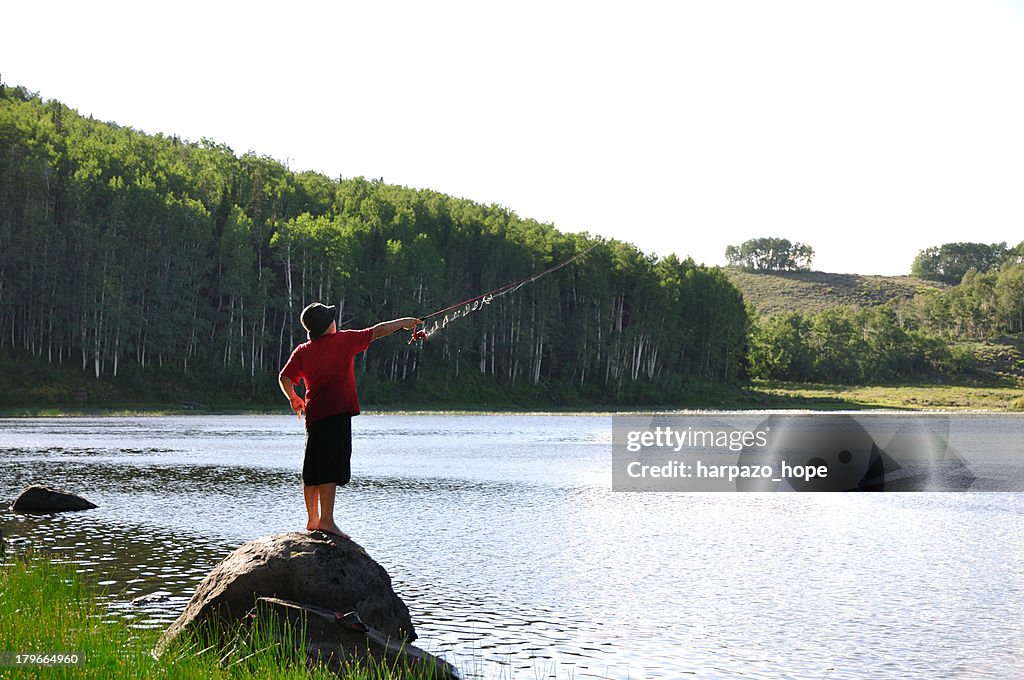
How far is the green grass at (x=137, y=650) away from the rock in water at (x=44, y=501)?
13000 mm

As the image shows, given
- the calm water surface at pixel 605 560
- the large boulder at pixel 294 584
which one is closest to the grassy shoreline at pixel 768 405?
the calm water surface at pixel 605 560

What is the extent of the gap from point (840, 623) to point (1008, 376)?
203262mm

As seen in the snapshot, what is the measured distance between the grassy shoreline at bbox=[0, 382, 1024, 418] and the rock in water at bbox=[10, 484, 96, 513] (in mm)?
51257

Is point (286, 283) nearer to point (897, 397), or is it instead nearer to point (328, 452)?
point (897, 397)

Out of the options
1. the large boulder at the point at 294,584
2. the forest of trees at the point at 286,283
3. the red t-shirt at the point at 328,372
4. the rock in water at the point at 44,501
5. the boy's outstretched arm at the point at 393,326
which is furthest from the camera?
the forest of trees at the point at 286,283

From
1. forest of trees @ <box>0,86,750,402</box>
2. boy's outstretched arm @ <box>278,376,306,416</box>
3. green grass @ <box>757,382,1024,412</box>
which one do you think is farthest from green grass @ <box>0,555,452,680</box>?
green grass @ <box>757,382,1024,412</box>

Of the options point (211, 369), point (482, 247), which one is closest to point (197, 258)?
point (211, 369)

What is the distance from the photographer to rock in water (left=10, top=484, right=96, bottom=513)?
24.4 metres

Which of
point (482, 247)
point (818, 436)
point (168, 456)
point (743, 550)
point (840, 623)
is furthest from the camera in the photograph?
point (482, 247)

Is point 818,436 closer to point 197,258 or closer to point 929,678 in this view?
point 929,678

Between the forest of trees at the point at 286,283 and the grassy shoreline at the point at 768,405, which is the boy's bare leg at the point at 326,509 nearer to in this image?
the grassy shoreline at the point at 768,405

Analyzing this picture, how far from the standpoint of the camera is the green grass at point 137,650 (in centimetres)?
884

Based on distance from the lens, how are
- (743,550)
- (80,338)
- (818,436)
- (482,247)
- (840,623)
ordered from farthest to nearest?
1. (482,247)
2. (80,338)
3. (818,436)
4. (743,550)
5. (840,623)

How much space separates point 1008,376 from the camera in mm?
198375
